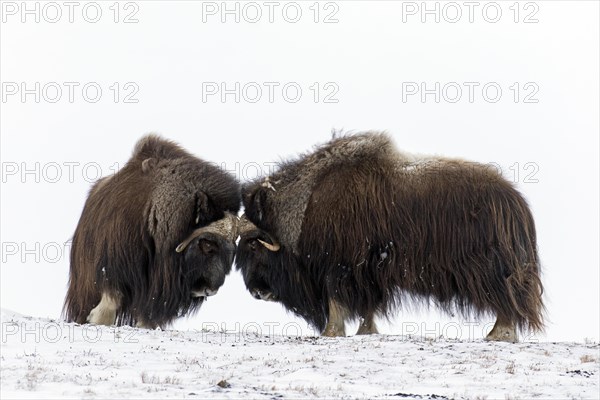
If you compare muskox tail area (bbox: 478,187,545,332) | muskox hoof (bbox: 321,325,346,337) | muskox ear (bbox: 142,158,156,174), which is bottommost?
muskox hoof (bbox: 321,325,346,337)

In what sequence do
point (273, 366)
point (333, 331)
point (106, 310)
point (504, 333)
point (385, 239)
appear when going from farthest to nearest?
point (106, 310), point (333, 331), point (385, 239), point (504, 333), point (273, 366)

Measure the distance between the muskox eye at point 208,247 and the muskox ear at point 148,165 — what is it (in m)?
0.73

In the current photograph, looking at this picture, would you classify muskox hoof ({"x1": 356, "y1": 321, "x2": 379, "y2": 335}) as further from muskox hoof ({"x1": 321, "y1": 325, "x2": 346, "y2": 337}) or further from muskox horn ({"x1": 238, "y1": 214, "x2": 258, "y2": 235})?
muskox horn ({"x1": 238, "y1": 214, "x2": 258, "y2": 235})

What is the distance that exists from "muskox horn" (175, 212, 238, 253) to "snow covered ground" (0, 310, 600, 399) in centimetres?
119

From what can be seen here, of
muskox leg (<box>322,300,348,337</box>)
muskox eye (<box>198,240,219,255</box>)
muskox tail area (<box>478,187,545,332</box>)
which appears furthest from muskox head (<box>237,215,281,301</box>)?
muskox tail area (<box>478,187,545,332</box>)

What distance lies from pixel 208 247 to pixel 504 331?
233cm

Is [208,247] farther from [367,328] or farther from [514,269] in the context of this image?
[514,269]

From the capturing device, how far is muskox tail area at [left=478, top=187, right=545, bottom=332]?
685 centimetres

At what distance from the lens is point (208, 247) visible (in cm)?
755

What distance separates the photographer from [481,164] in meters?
7.35

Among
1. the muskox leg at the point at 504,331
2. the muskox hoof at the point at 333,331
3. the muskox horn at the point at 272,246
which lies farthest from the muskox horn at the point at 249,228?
the muskox leg at the point at 504,331

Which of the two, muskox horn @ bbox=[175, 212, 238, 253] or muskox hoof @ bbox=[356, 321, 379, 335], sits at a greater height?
muskox horn @ bbox=[175, 212, 238, 253]

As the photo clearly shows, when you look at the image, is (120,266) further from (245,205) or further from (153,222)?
(245,205)

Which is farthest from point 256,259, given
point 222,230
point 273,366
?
point 273,366
